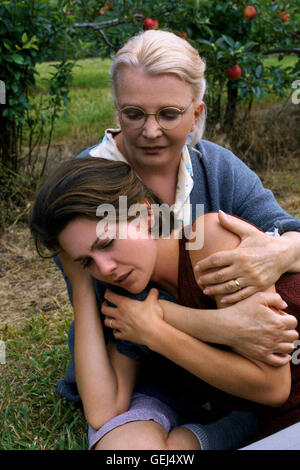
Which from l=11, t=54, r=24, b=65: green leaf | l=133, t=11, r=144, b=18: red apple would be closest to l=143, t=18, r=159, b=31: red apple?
l=133, t=11, r=144, b=18: red apple

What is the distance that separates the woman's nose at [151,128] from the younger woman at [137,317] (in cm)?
15

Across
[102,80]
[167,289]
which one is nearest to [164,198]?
[167,289]

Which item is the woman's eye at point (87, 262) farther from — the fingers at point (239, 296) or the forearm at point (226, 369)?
the fingers at point (239, 296)

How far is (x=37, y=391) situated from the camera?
2.59m

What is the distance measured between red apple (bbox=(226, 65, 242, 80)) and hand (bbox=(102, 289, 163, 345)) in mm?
2980

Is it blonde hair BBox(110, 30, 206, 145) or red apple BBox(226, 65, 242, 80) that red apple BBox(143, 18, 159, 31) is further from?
blonde hair BBox(110, 30, 206, 145)

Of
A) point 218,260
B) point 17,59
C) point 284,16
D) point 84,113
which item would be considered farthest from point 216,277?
point 84,113

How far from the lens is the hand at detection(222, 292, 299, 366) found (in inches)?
67.7

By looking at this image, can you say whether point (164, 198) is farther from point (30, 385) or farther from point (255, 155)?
point (255, 155)

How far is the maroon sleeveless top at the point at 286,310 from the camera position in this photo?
1827mm

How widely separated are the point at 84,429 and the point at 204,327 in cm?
88

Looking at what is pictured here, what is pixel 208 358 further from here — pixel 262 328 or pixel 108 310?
pixel 108 310

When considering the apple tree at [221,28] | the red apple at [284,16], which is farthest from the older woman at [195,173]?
the red apple at [284,16]
